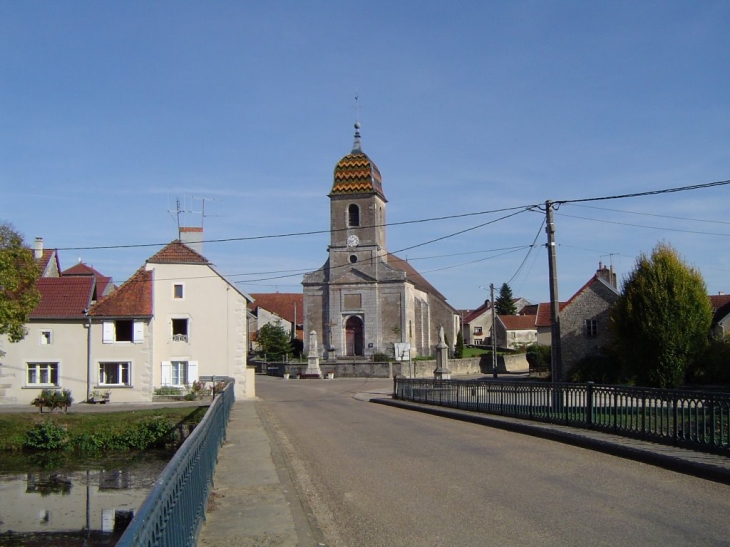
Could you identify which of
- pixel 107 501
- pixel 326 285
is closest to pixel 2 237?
pixel 107 501

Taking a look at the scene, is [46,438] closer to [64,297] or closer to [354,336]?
[64,297]

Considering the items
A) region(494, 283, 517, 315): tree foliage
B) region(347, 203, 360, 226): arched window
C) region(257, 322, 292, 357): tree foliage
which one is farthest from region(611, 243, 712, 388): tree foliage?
region(494, 283, 517, 315): tree foliage

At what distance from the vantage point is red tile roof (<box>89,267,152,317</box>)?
37.1 metres

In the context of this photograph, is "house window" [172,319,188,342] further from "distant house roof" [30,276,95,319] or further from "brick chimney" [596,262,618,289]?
"brick chimney" [596,262,618,289]

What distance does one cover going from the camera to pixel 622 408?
1363cm

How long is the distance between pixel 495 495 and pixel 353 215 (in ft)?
195

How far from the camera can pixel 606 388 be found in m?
14.2

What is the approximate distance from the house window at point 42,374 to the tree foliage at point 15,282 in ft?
33.7

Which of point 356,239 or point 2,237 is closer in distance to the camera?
point 2,237

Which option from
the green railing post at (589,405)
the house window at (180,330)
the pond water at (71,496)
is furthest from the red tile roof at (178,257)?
the green railing post at (589,405)

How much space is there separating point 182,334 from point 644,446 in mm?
29771

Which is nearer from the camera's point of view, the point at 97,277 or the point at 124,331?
the point at 124,331

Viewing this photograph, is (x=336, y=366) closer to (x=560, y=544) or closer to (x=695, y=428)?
(x=695, y=428)

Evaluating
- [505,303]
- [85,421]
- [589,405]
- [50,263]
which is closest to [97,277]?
[50,263]
